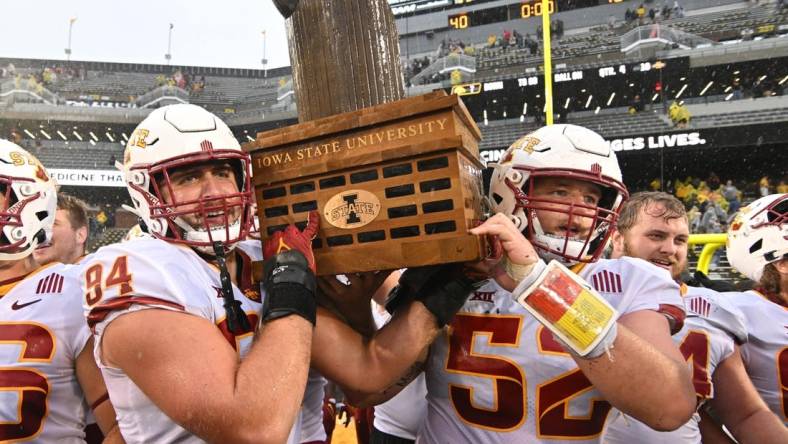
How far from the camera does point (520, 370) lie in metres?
1.47

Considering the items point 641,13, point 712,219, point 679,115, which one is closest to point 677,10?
point 641,13

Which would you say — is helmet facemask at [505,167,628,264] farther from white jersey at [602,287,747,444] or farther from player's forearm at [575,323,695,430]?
white jersey at [602,287,747,444]

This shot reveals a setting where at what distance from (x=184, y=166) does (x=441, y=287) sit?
30.7 inches

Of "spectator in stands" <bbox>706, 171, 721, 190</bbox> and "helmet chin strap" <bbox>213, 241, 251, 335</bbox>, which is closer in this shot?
"helmet chin strap" <bbox>213, 241, 251, 335</bbox>

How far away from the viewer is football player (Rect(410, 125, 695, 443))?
1.29 metres

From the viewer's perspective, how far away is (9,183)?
1742mm

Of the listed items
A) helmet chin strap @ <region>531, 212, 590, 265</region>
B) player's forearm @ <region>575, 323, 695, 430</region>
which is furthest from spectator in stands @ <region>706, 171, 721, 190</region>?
player's forearm @ <region>575, 323, 695, 430</region>

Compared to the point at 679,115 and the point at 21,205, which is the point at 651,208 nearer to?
the point at 21,205

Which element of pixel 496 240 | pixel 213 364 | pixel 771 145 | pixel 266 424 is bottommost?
pixel 771 145

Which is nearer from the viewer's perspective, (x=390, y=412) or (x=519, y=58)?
(x=390, y=412)

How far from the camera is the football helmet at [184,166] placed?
4.60 ft

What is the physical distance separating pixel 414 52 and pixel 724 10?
11007 millimetres

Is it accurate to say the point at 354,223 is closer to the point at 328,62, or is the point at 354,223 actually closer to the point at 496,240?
the point at 496,240

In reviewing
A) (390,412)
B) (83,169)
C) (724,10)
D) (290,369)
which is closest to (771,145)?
(724,10)
